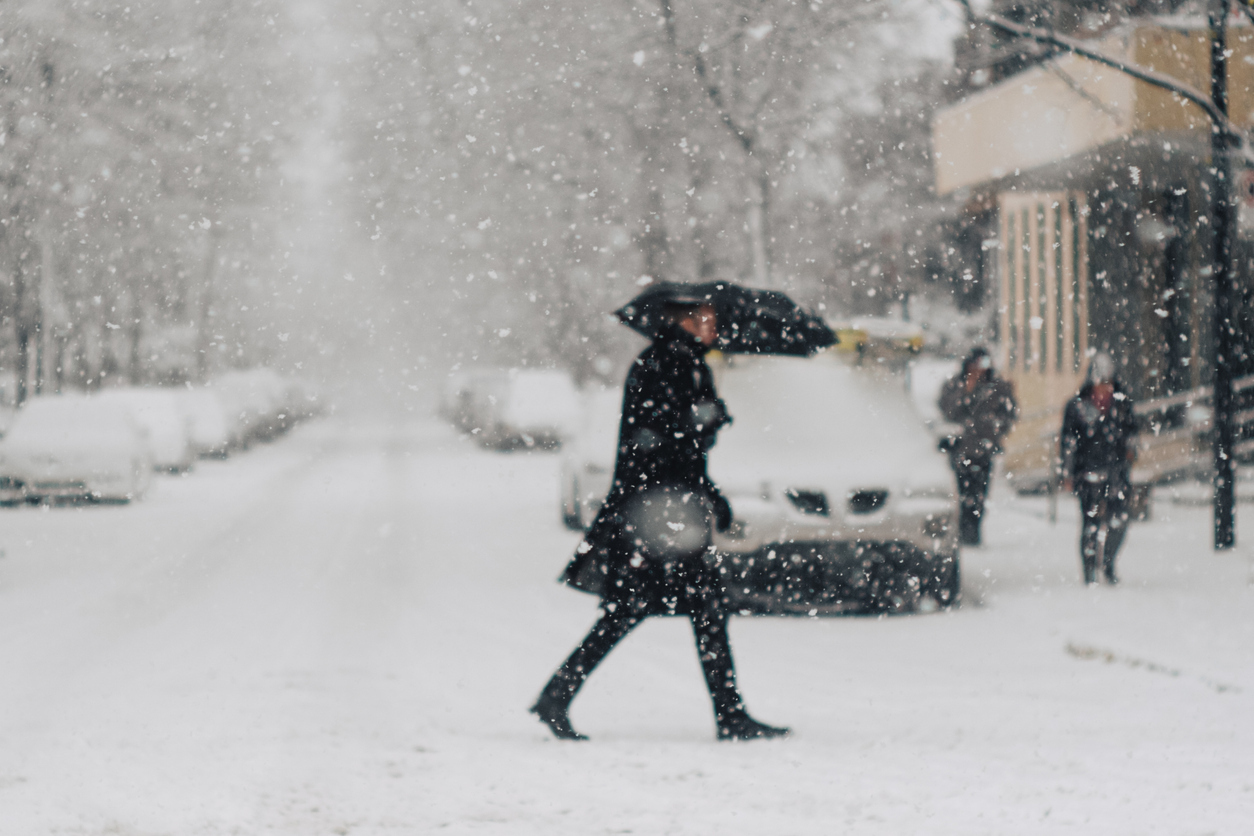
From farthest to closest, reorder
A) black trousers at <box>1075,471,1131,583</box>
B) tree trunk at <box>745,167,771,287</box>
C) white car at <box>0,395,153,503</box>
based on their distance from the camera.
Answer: tree trunk at <box>745,167,771,287</box>, white car at <box>0,395,153,503</box>, black trousers at <box>1075,471,1131,583</box>

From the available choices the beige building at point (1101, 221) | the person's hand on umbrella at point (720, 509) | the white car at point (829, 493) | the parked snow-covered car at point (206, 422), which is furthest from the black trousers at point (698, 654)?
the parked snow-covered car at point (206, 422)

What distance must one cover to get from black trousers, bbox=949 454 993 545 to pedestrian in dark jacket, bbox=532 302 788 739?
839 centimetres

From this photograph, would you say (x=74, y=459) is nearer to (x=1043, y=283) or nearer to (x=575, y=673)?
(x=1043, y=283)

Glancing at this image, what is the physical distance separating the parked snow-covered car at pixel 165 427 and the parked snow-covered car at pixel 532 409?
8.01 metres

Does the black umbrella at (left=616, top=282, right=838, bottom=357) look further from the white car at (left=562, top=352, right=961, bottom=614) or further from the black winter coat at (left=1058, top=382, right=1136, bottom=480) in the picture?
the black winter coat at (left=1058, top=382, right=1136, bottom=480)

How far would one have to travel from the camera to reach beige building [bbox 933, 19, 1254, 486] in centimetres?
1623

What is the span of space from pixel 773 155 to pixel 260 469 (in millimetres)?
11657

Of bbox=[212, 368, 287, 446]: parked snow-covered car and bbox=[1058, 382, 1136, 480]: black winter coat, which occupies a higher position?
bbox=[1058, 382, 1136, 480]: black winter coat

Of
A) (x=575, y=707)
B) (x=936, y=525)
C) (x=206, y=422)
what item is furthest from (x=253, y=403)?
(x=575, y=707)

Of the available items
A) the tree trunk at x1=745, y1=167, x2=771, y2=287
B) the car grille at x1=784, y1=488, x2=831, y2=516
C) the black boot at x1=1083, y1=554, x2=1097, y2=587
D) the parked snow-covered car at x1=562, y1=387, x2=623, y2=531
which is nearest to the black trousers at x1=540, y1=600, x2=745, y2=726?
the car grille at x1=784, y1=488, x2=831, y2=516

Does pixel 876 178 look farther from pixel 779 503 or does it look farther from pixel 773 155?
pixel 779 503

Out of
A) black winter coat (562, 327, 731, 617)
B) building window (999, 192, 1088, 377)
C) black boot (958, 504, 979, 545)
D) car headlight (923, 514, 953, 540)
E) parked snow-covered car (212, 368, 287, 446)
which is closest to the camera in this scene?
black winter coat (562, 327, 731, 617)

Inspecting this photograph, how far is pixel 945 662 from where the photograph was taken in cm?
840

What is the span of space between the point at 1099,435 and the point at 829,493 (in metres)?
2.49
